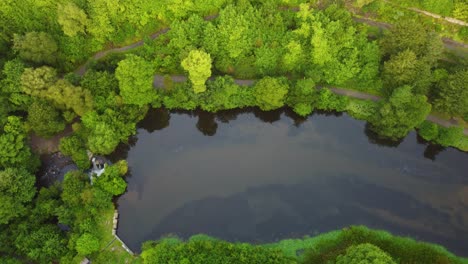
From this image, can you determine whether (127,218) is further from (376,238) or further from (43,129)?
(376,238)

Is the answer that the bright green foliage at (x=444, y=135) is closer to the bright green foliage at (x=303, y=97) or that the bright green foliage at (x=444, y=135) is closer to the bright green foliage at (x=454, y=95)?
the bright green foliage at (x=454, y=95)

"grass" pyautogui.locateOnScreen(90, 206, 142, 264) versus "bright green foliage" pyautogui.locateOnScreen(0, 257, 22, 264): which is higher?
"bright green foliage" pyautogui.locateOnScreen(0, 257, 22, 264)

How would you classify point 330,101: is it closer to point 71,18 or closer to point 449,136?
point 449,136

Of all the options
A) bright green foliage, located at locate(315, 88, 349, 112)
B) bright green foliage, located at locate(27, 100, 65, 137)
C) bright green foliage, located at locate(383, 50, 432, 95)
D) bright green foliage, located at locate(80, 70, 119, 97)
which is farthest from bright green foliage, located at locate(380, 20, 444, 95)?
bright green foliage, located at locate(27, 100, 65, 137)

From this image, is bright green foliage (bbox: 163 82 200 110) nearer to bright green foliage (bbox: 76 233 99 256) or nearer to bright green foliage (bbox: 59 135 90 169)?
bright green foliage (bbox: 59 135 90 169)

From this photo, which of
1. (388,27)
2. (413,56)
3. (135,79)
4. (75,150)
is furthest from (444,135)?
(75,150)

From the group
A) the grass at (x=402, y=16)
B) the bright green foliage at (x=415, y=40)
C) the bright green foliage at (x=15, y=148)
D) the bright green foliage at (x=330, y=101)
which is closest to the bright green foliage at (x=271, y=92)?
the bright green foliage at (x=330, y=101)

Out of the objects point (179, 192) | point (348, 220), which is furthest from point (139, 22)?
point (348, 220)
